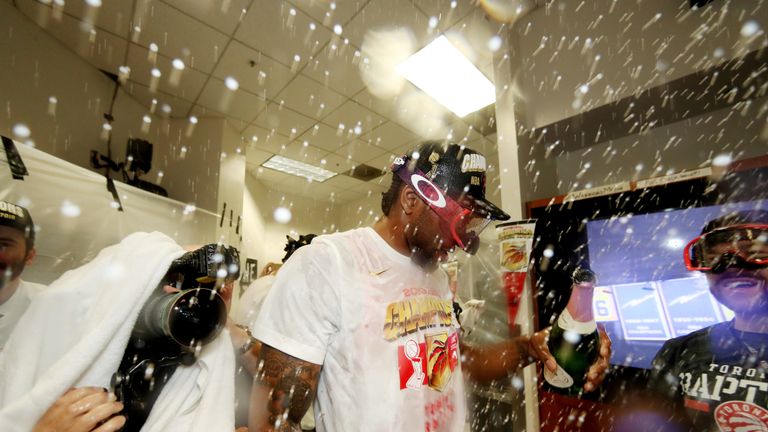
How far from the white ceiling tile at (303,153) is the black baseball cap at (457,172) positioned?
417 centimetres

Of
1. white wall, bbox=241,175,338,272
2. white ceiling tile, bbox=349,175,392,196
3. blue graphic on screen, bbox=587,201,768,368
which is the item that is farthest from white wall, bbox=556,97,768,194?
white wall, bbox=241,175,338,272

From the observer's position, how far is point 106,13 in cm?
286

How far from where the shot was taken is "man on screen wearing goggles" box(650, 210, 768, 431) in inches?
49.8

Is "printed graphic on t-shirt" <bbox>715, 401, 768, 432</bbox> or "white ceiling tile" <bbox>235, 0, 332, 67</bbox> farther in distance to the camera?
"white ceiling tile" <bbox>235, 0, 332, 67</bbox>

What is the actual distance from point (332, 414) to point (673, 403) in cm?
145

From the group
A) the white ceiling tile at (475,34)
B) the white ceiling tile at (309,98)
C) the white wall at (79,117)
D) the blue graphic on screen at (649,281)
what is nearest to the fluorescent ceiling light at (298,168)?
the white wall at (79,117)

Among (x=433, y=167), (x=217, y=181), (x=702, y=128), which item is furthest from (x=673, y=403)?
(x=217, y=181)

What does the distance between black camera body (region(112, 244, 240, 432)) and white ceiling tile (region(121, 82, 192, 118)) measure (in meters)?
4.03

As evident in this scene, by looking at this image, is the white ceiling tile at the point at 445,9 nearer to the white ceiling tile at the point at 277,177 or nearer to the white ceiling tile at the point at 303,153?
the white ceiling tile at the point at 303,153

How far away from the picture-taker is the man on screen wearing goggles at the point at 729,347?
4.15 feet

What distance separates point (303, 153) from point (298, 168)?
0.71m

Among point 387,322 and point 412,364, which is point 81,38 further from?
point 412,364

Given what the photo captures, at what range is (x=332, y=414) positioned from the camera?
99 centimetres

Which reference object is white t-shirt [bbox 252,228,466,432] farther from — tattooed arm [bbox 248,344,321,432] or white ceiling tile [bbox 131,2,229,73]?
white ceiling tile [bbox 131,2,229,73]
